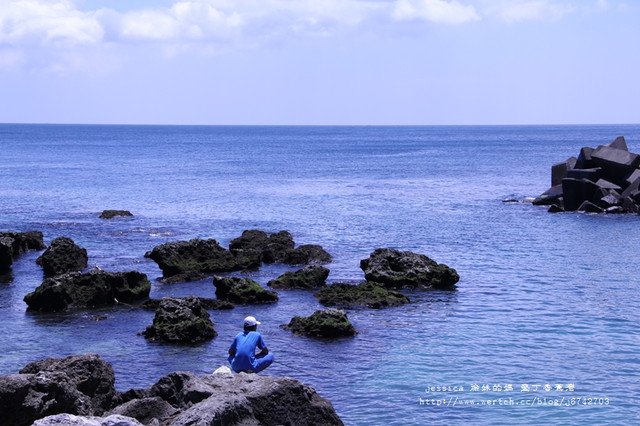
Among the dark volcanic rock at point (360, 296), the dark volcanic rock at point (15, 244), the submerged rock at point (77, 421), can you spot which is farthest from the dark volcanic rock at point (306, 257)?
the submerged rock at point (77, 421)

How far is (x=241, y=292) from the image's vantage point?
3625 cm

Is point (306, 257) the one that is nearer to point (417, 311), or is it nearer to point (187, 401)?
point (417, 311)

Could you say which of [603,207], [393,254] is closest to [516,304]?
[393,254]

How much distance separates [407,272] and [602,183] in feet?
106

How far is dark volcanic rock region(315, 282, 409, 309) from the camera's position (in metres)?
35.5

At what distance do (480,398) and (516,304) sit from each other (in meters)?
12.2

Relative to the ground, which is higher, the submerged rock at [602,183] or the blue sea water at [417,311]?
the submerged rock at [602,183]

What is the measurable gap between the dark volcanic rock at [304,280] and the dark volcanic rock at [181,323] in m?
8.21

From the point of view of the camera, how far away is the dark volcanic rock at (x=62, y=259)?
42.4 m

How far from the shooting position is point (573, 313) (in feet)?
113

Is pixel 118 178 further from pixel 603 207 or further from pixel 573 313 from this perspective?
pixel 573 313

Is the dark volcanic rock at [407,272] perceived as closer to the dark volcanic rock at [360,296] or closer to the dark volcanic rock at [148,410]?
the dark volcanic rock at [360,296]

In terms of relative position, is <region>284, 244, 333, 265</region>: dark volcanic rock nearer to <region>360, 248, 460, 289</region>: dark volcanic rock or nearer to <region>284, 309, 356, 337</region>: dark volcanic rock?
<region>360, 248, 460, 289</region>: dark volcanic rock

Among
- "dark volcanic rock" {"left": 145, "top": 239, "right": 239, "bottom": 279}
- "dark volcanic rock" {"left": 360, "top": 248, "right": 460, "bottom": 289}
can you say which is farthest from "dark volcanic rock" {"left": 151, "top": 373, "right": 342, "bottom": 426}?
"dark volcanic rock" {"left": 145, "top": 239, "right": 239, "bottom": 279}
